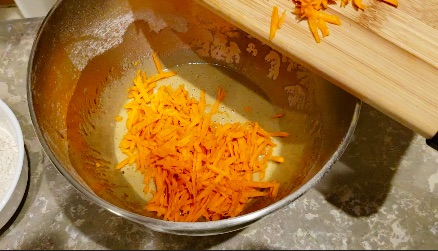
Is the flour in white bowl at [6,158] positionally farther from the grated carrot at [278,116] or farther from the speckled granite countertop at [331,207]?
the grated carrot at [278,116]

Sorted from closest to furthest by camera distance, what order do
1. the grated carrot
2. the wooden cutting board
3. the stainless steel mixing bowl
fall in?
the wooden cutting board → the stainless steel mixing bowl → the grated carrot

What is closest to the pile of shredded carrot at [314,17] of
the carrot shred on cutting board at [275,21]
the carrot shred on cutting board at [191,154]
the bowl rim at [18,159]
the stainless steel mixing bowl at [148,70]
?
the carrot shred on cutting board at [275,21]

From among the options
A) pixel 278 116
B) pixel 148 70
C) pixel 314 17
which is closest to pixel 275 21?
pixel 314 17

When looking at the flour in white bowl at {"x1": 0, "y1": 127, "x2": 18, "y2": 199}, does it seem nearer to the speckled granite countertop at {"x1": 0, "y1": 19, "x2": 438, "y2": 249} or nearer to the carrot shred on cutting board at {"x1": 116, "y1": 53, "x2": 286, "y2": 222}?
the speckled granite countertop at {"x1": 0, "y1": 19, "x2": 438, "y2": 249}

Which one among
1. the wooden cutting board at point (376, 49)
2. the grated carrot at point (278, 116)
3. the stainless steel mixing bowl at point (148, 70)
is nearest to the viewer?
the wooden cutting board at point (376, 49)

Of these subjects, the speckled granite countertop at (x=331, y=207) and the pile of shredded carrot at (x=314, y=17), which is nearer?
the pile of shredded carrot at (x=314, y=17)

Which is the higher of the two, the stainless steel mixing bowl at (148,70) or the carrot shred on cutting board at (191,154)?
the stainless steel mixing bowl at (148,70)

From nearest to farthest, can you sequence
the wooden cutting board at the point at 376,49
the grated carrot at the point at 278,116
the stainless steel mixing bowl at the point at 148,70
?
the wooden cutting board at the point at 376,49 < the stainless steel mixing bowl at the point at 148,70 < the grated carrot at the point at 278,116

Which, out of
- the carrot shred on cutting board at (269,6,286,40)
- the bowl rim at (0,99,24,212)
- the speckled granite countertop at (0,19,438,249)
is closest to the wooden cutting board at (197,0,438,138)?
the carrot shred on cutting board at (269,6,286,40)

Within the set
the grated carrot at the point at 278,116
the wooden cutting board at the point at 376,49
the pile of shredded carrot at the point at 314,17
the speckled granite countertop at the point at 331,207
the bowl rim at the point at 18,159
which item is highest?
the pile of shredded carrot at the point at 314,17

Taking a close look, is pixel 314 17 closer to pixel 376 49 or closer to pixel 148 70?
pixel 376 49
